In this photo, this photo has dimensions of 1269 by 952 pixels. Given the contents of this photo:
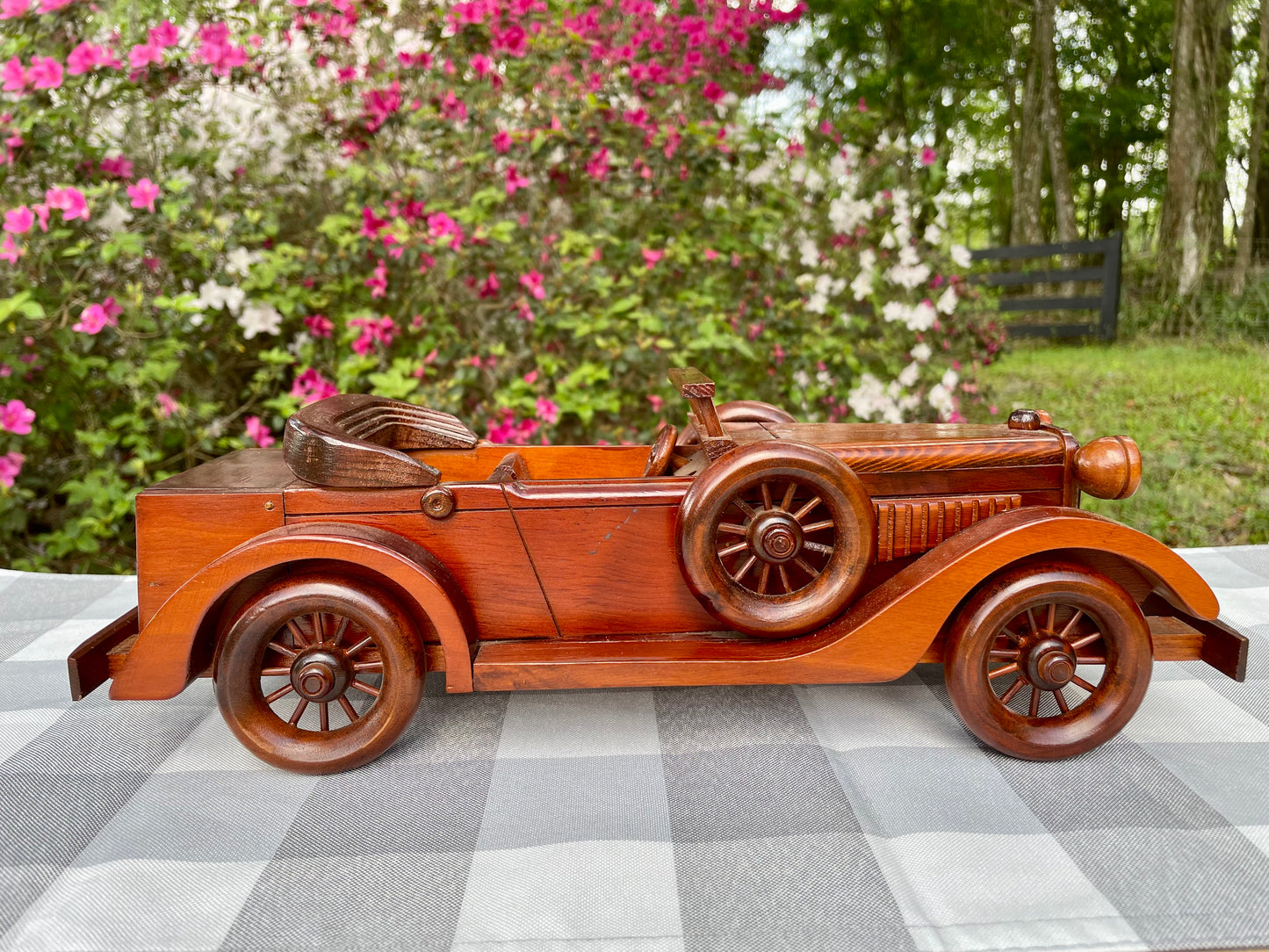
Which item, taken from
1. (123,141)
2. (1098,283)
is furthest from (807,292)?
(123,141)

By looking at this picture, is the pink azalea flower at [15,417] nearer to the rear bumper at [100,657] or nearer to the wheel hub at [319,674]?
the rear bumper at [100,657]

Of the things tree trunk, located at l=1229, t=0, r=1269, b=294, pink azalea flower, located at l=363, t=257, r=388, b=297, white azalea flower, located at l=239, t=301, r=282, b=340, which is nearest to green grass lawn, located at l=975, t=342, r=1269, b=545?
tree trunk, located at l=1229, t=0, r=1269, b=294

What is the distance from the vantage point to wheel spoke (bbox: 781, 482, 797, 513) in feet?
4.72

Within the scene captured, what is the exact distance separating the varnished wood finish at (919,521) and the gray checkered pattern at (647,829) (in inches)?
13.6

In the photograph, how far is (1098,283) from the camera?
2846 millimetres

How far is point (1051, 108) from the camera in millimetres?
2816

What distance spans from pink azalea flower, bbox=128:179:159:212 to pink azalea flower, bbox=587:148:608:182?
Result: 1287 millimetres

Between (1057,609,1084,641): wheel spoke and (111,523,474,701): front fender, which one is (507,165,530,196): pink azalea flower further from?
(1057,609,1084,641): wheel spoke

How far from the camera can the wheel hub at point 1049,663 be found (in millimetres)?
1445

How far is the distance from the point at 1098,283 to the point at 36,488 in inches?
139

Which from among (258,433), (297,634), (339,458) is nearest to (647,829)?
(297,634)

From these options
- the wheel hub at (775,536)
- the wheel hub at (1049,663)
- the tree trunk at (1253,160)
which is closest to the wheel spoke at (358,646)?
the wheel hub at (775,536)

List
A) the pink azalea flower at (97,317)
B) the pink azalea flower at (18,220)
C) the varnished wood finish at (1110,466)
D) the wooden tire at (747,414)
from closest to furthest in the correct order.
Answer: the varnished wood finish at (1110,466) < the wooden tire at (747,414) < the pink azalea flower at (18,220) < the pink azalea flower at (97,317)

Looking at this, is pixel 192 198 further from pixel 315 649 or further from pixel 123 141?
pixel 315 649
